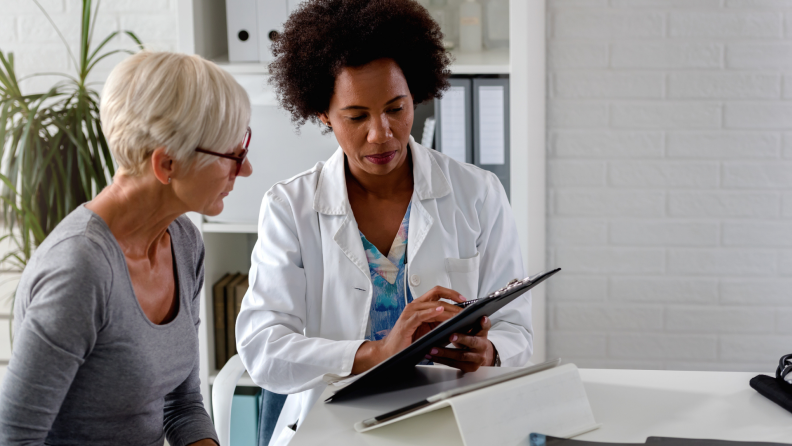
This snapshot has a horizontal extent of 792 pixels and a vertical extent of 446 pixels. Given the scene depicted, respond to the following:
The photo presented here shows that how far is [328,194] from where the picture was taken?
154cm

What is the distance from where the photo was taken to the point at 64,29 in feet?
7.92

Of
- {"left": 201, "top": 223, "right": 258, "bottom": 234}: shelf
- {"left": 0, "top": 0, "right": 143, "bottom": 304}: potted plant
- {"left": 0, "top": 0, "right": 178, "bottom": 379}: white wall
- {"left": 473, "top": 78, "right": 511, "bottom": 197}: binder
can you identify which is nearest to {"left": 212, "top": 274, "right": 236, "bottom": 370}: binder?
{"left": 201, "top": 223, "right": 258, "bottom": 234}: shelf

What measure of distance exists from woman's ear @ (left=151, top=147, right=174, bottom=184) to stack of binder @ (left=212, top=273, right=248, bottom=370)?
1167 millimetres

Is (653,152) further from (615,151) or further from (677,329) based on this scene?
(677,329)

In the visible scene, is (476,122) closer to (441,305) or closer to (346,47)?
(346,47)

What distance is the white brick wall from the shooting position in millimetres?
2248

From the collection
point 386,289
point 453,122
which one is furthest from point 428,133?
point 386,289

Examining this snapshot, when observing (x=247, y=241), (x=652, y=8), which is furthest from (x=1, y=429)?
(x=652, y=8)

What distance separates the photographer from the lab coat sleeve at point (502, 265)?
4.83 feet

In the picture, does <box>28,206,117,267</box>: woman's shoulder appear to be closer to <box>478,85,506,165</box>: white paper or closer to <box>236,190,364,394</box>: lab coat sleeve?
<box>236,190,364,394</box>: lab coat sleeve

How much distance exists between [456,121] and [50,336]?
4.35 ft

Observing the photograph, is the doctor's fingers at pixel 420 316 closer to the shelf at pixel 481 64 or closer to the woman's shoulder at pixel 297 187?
the woman's shoulder at pixel 297 187

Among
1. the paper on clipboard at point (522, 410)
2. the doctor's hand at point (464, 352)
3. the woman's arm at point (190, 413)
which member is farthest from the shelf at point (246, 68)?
the paper on clipboard at point (522, 410)

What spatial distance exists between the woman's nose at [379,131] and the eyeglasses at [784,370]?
79 cm
